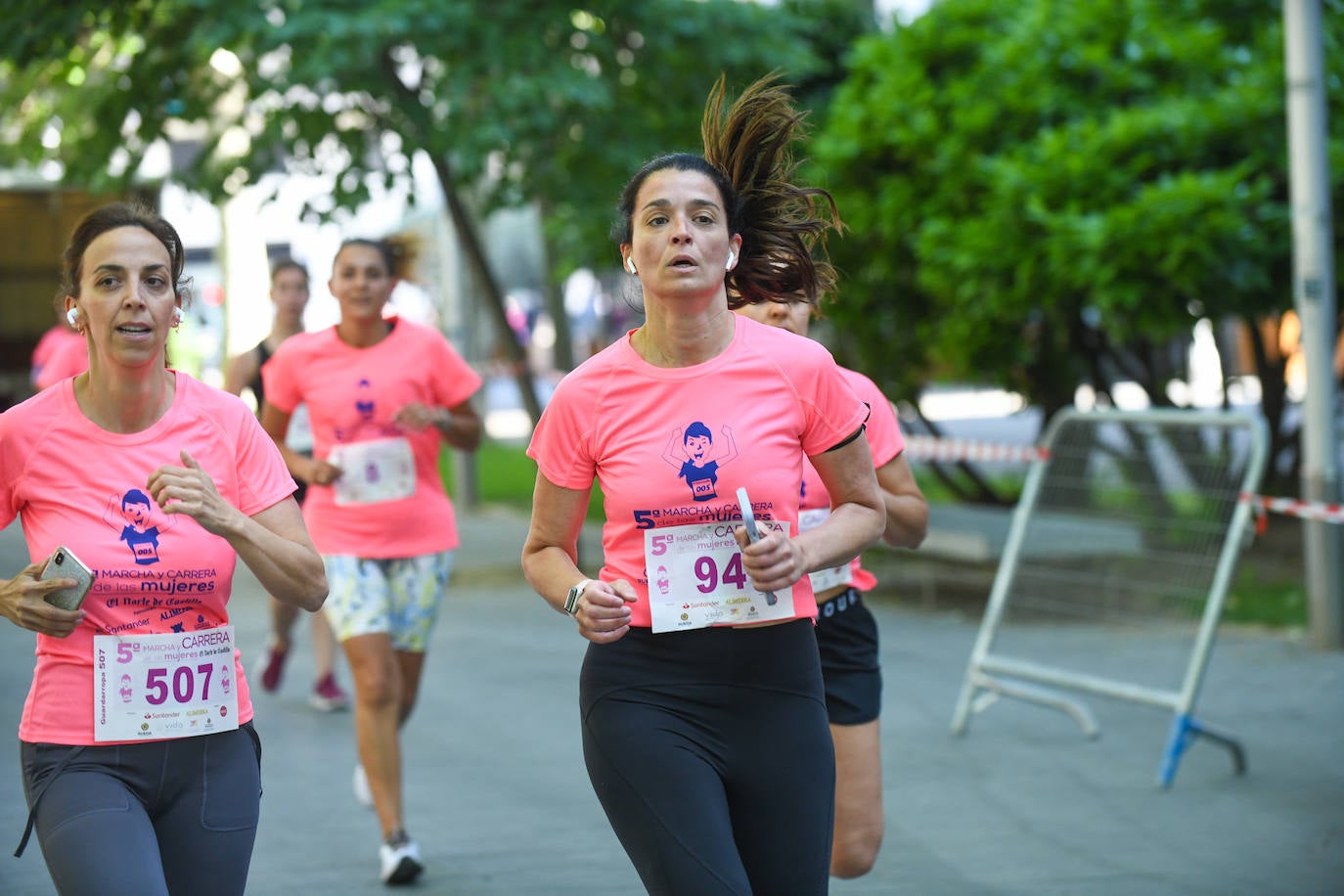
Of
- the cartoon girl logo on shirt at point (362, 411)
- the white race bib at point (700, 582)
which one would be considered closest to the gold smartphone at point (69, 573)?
the white race bib at point (700, 582)

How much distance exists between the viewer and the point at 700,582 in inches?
126

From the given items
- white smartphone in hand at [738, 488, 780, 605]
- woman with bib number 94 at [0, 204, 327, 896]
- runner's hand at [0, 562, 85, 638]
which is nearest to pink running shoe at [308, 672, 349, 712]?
woman with bib number 94 at [0, 204, 327, 896]

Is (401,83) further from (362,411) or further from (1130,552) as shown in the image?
(1130,552)

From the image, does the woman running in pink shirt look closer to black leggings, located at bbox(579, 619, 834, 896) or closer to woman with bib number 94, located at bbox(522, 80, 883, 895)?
woman with bib number 94, located at bbox(522, 80, 883, 895)

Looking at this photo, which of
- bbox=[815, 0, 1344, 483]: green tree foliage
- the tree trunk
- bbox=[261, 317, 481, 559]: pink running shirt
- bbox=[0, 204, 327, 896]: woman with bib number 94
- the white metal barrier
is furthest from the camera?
the tree trunk

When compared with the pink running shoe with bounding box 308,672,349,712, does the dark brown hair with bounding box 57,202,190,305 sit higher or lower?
higher

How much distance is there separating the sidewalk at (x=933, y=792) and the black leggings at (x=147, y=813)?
2206mm

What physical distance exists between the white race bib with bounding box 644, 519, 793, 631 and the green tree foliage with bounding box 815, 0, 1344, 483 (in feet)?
21.1

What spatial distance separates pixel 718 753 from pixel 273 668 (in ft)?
17.8

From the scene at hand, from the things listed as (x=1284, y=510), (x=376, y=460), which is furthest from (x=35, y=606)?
(x=1284, y=510)

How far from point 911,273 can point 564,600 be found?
849 cm

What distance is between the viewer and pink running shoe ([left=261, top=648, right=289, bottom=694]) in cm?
818

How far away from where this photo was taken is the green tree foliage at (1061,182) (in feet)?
30.4

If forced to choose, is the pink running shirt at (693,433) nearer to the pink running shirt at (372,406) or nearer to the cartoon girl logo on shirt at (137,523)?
the cartoon girl logo on shirt at (137,523)
